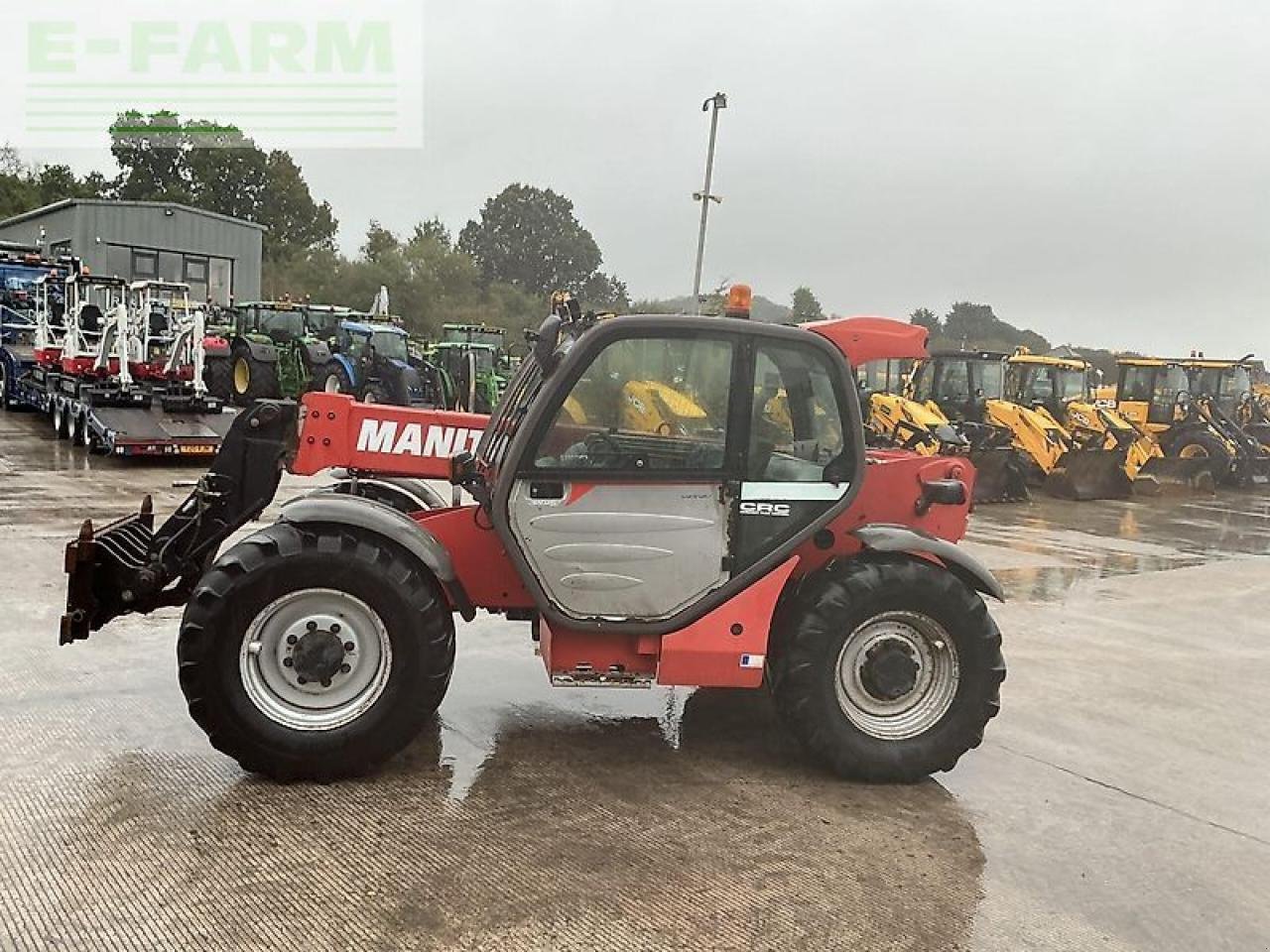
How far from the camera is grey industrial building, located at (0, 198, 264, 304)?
31797 mm

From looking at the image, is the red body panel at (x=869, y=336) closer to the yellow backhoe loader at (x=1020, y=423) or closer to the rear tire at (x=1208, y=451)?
the yellow backhoe loader at (x=1020, y=423)

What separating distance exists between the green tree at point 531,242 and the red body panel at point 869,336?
64.7 metres

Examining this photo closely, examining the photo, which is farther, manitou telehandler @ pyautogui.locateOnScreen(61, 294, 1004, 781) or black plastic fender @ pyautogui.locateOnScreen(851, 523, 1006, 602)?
black plastic fender @ pyautogui.locateOnScreen(851, 523, 1006, 602)

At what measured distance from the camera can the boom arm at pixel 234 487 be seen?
14.6 feet

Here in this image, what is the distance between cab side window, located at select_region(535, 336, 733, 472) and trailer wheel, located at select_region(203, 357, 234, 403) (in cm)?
1564

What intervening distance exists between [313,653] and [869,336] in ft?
9.05

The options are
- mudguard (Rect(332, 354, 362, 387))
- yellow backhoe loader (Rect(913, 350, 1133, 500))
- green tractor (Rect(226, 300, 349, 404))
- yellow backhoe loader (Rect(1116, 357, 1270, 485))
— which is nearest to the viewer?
yellow backhoe loader (Rect(913, 350, 1133, 500))

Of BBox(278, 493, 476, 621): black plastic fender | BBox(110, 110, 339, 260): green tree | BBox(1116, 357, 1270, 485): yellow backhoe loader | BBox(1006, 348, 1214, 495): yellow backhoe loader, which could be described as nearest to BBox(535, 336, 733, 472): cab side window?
BBox(278, 493, 476, 621): black plastic fender

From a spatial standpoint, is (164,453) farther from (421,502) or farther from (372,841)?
(372,841)

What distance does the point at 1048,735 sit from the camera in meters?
5.18


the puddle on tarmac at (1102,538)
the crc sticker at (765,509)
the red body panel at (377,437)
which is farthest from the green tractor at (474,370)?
the crc sticker at (765,509)

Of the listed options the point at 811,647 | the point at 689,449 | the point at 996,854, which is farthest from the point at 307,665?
the point at 996,854

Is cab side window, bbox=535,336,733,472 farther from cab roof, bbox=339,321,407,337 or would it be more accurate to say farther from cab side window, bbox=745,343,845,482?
cab roof, bbox=339,321,407,337

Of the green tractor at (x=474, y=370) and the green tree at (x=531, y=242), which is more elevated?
the green tree at (x=531, y=242)
